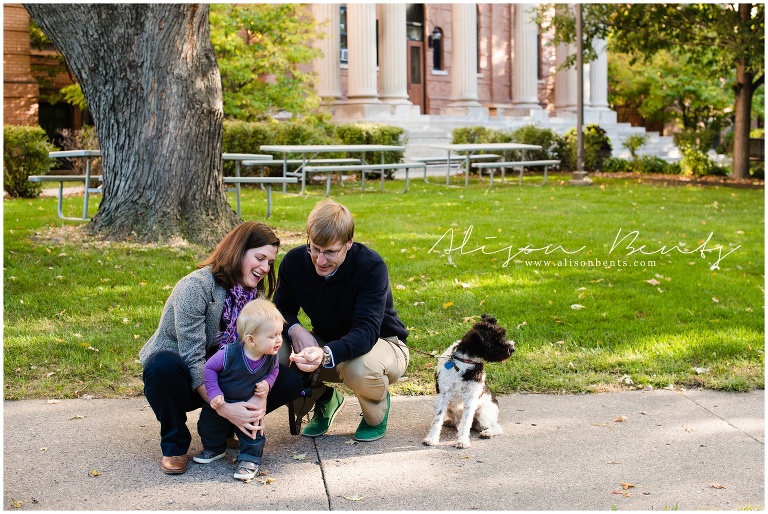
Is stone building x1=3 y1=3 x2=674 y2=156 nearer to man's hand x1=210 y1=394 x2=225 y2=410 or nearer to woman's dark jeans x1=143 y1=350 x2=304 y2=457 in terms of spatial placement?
woman's dark jeans x1=143 y1=350 x2=304 y2=457

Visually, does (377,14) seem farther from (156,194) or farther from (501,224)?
(156,194)

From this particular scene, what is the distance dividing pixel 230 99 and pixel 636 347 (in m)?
15.0

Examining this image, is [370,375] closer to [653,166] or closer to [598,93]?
[653,166]

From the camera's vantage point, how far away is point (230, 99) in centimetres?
1970

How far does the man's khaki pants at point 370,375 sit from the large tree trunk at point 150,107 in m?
4.92

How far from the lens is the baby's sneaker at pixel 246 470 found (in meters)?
3.97

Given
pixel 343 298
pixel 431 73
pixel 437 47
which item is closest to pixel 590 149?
pixel 431 73

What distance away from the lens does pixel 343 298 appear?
4.43 m

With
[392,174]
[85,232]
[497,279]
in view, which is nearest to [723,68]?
[392,174]

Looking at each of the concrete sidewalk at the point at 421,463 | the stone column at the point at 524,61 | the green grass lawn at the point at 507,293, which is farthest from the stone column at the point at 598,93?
the concrete sidewalk at the point at 421,463

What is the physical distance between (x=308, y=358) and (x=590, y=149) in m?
21.6

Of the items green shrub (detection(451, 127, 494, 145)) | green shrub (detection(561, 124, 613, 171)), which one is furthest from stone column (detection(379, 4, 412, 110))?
green shrub (detection(561, 124, 613, 171))

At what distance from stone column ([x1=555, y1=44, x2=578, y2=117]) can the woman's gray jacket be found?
30526 mm

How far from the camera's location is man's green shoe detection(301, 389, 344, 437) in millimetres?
4660
